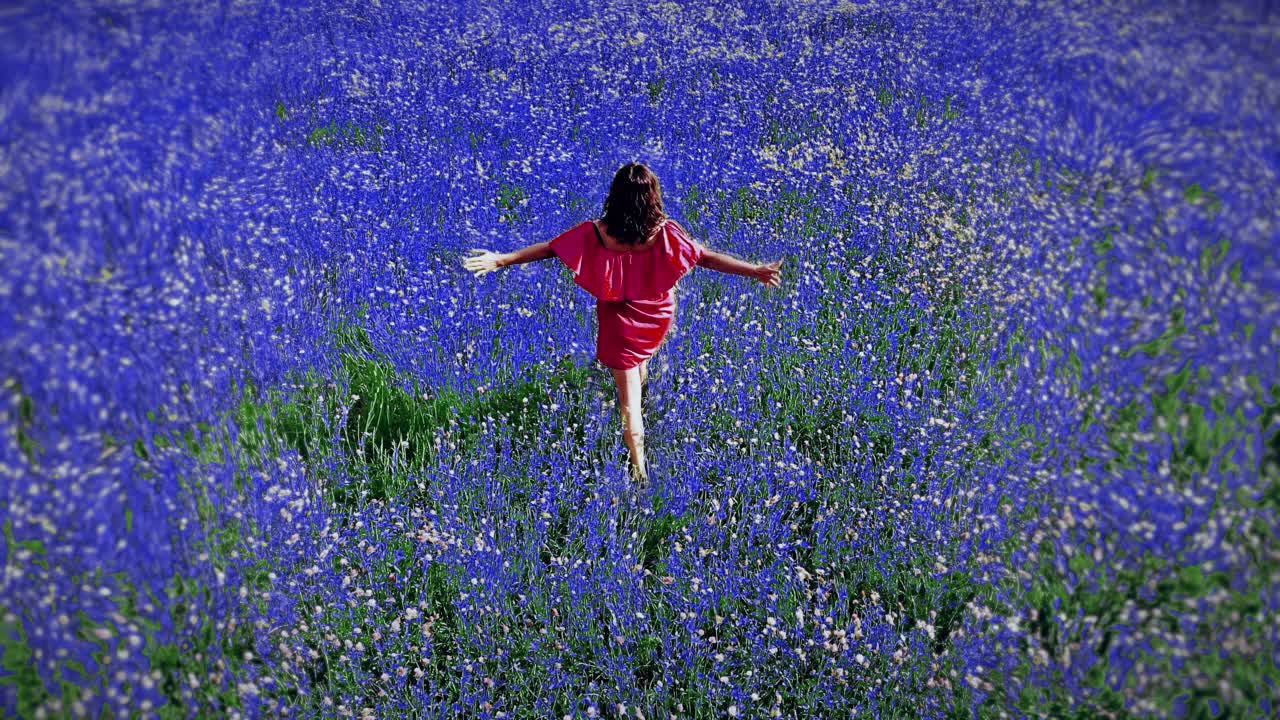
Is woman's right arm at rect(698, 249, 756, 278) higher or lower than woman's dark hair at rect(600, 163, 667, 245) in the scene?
lower

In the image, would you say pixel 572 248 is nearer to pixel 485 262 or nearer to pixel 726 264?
pixel 485 262

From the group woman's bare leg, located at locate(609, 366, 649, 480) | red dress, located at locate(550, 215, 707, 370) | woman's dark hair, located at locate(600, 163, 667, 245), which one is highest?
woman's dark hair, located at locate(600, 163, 667, 245)

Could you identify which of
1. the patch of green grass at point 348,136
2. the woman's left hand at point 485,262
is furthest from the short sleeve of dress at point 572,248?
the patch of green grass at point 348,136

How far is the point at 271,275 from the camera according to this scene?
12.4 ft

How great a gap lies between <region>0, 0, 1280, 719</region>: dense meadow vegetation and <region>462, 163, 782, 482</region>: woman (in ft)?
0.78

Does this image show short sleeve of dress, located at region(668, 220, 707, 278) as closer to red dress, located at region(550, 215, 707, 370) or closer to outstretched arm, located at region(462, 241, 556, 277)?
red dress, located at region(550, 215, 707, 370)

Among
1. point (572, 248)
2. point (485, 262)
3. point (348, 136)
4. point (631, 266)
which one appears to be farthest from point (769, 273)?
point (348, 136)

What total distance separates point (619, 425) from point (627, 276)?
69 cm

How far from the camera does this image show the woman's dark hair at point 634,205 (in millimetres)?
3002

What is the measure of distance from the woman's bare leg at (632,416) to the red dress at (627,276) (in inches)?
2.0

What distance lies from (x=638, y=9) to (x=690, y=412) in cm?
936

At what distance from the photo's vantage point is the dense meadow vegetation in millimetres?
1643

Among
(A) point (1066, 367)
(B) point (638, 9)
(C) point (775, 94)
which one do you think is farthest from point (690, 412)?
(B) point (638, 9)

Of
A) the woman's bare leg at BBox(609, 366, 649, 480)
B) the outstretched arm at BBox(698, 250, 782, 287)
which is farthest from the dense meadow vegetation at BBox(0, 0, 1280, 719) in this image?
the outstretched arm at BBox(698, 250, 782, 287)
